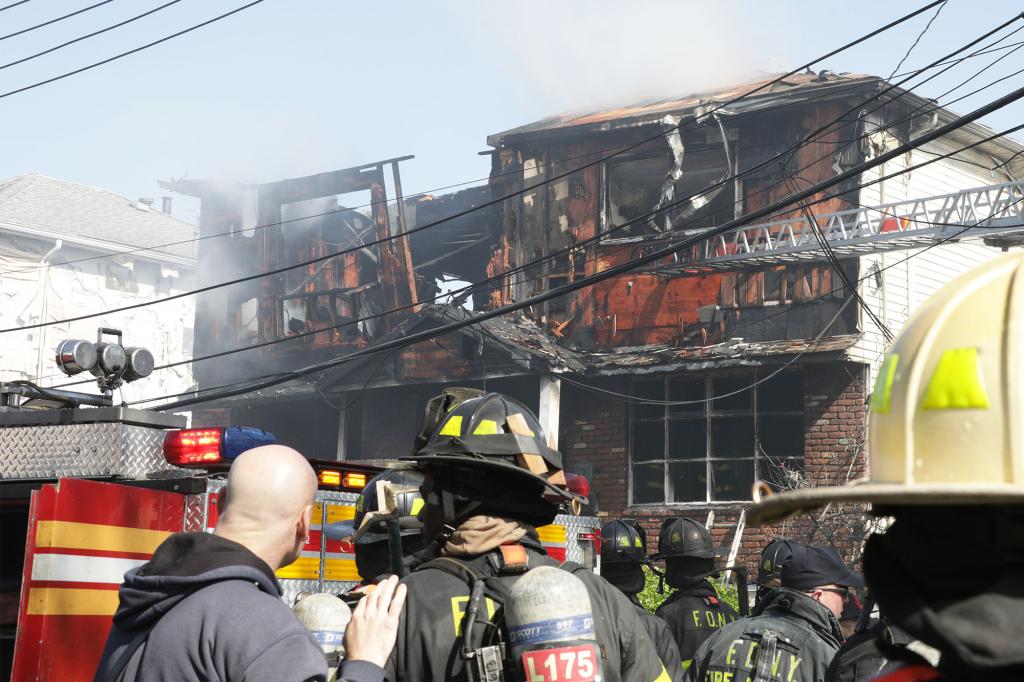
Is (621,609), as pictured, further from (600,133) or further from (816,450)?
(600,133)

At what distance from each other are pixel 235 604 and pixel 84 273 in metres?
35.9

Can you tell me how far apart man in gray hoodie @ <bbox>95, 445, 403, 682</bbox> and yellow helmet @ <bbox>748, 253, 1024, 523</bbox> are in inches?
56.6

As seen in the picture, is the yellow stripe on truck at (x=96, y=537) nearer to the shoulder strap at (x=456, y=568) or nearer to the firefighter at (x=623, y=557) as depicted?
the shoulder strap at (x=456, y=568)

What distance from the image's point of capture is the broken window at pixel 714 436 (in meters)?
18.9

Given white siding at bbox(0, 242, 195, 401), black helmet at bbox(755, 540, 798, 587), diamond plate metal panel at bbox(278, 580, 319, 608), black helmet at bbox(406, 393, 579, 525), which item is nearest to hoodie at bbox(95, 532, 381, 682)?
black helmet at bbox(406, 393, 579, 525)

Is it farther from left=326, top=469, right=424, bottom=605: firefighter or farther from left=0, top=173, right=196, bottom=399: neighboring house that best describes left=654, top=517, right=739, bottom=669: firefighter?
left=0, top=173, right=196, bottom=399: neighboring house

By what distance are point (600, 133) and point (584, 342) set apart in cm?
376

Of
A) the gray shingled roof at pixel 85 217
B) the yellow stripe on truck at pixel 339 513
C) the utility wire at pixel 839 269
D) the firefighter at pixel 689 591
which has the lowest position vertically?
the firefighter at pixel 689 591

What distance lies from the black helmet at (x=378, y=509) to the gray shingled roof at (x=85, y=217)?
1200 inches

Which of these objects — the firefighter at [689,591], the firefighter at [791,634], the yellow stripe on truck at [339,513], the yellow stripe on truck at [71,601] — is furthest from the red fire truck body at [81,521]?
the firefighter at [689,591]

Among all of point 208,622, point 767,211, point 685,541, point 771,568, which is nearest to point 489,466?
point 208,622

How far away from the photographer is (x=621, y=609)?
3.38 metres

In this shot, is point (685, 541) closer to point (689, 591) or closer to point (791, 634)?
point (689, 591)

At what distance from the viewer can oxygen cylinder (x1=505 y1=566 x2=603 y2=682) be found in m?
2.59
